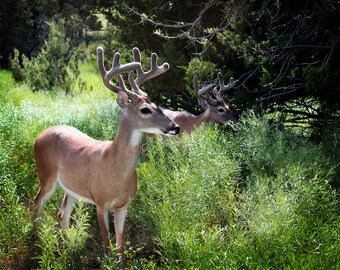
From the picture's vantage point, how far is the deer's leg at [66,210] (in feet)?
21.5

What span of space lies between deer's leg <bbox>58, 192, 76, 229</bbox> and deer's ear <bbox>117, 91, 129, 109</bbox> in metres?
1.49

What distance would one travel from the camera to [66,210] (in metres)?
6.58

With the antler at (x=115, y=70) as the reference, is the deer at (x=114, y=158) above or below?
below

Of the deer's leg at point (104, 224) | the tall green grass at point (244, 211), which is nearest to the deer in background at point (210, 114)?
the tall green grass at point (244, 211)

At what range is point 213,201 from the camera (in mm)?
5473

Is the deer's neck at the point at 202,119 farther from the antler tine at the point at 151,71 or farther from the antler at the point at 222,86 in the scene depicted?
the antler tine at the point at 151,71

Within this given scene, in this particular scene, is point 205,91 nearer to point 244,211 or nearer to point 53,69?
point 244,211

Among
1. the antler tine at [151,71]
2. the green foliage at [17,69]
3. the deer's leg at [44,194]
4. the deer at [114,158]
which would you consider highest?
the antler tine at [151,71]

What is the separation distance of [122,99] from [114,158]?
572 mm

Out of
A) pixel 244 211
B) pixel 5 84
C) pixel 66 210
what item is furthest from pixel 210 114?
pixel 5 84

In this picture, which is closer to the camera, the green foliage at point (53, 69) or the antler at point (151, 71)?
the antler at point (151, 71)

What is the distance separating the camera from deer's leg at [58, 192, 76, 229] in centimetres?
655

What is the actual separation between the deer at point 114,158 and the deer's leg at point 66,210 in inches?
9.1

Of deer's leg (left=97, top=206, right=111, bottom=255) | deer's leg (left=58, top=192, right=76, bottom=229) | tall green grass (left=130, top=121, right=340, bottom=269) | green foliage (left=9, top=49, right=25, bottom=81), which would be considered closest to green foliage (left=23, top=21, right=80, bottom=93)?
green foliage (left=9, top=49, right=25, bottom=81)
